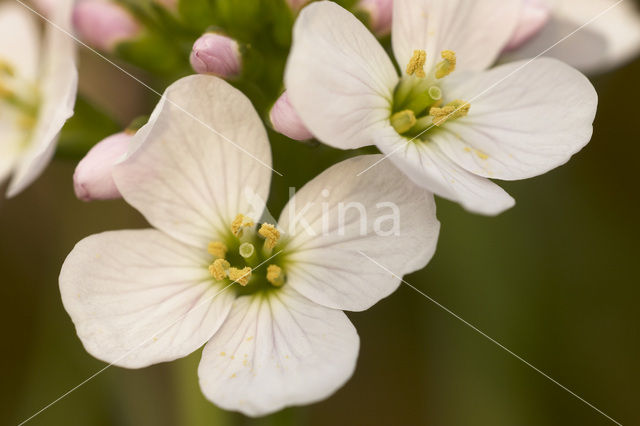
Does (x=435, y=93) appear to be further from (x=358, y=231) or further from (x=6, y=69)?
(x=6, y=69)

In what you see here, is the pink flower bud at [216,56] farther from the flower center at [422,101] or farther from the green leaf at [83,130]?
the green leaf at [83,130]

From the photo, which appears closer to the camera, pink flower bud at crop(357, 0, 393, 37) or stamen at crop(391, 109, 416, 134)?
stamen at crop(391, 109, 416, 134)

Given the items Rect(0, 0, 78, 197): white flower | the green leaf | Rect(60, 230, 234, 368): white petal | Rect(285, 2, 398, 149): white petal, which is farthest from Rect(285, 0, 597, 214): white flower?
the green leaf

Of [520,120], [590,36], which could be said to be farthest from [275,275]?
[590,36]

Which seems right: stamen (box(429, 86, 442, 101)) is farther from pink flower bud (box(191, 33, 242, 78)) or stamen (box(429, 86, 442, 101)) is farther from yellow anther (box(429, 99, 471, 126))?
pink flower bud (box(191, 33, 242, 78))

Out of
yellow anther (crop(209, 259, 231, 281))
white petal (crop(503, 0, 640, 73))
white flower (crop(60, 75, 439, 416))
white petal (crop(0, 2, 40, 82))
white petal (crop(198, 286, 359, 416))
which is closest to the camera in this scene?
white petal (crop(198, 286, 359, 416))

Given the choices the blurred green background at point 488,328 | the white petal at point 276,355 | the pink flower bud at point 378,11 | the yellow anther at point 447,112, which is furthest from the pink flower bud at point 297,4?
the blurred green background at point 488,328

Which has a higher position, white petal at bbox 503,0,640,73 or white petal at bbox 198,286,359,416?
white petal at bbox 503,0,640,73
